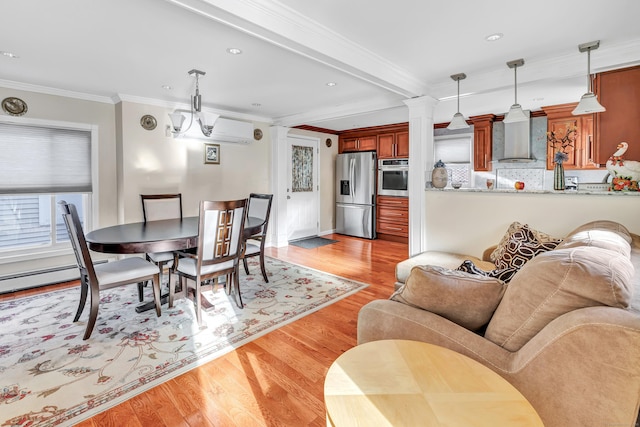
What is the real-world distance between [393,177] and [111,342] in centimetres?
517

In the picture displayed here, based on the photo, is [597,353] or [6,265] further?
[6,265]

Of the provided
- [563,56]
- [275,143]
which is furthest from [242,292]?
[563,56]

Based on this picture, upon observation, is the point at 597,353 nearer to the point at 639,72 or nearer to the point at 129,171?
the point at 639,72

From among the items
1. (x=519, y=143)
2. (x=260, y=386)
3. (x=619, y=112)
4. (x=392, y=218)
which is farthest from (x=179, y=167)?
(x=519, y=143)

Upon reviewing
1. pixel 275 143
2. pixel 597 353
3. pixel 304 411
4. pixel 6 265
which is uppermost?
pixel 275 143

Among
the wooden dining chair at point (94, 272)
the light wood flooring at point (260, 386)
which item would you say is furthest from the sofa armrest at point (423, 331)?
the wooden dining chair at point (94, 272)

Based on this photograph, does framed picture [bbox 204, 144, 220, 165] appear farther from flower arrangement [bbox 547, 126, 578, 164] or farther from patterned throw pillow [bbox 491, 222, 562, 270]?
flower arrangement [bbox 547, 126, 578, 164]

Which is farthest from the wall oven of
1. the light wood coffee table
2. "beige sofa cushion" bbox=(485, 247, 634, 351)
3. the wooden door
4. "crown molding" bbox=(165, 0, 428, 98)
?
the light wood coffee table

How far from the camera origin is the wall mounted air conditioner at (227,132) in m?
4.51

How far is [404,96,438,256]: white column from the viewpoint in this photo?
3.74 meters

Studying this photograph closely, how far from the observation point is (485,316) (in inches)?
51.5

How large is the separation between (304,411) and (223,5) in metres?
2.27

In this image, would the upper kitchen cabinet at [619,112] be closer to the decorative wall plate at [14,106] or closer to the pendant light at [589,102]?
the pendant light at [589,102]

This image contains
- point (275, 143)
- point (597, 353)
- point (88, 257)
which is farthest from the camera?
point (275, 143)
